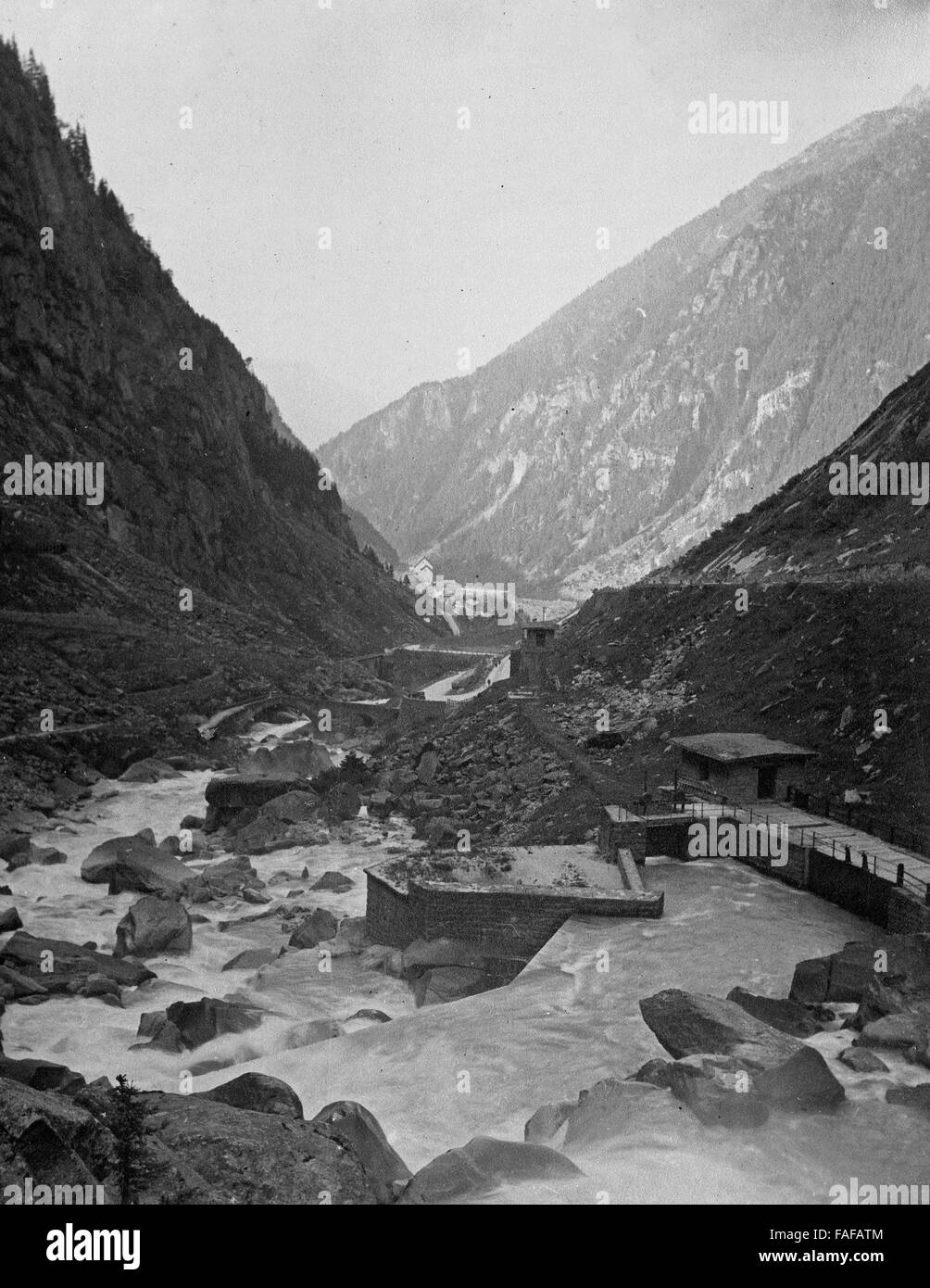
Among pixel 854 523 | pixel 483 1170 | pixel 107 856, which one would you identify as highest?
pixel 854 523

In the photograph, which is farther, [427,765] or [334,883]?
[427,765]

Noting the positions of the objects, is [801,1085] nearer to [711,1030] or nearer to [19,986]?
[711,1030]

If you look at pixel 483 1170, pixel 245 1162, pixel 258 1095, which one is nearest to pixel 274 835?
pixel 258 1095

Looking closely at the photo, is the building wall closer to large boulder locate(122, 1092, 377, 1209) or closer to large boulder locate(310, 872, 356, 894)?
large boulder locate(310, 872, 356, 894)

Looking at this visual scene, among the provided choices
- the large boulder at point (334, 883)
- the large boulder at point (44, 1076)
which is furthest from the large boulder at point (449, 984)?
the large boulder at point (334, 883)

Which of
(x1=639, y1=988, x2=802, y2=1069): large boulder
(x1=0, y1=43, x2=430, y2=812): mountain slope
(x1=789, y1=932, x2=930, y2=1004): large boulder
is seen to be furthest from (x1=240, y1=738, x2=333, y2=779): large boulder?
(x1=639, y1=988, x2=802, y2=1069): large boulder
